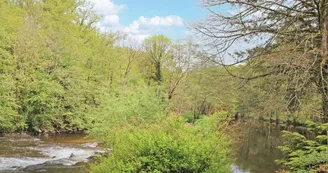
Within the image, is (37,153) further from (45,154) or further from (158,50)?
(158,50)

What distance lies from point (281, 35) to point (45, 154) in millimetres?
12301

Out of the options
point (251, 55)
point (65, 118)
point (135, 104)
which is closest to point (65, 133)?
point (65, 118)

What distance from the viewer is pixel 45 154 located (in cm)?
1521

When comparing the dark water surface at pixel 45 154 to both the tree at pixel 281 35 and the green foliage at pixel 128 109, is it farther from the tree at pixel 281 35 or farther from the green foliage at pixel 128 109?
the tree at pixel 281 35

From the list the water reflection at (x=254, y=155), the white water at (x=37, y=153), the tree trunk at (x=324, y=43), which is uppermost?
the tree trunk at (x=324, y=43)

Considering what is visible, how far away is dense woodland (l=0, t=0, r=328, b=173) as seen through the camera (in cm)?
617

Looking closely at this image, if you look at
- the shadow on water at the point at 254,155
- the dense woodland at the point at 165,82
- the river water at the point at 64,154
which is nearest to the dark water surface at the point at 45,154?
the river water at the point at 64,154

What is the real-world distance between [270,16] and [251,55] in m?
1.19

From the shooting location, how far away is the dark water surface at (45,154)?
40.4 feet

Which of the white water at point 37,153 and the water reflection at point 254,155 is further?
the water reflection at point 254,155

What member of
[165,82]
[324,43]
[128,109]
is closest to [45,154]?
[128,109]

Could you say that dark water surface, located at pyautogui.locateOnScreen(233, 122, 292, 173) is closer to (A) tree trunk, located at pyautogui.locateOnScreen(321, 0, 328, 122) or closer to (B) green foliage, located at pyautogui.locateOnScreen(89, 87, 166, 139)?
(A) tree trunk, located at pyautogui.locateOnScreen(321, 0, 328, 122)

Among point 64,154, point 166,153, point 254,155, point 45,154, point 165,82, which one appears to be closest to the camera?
point 166,153

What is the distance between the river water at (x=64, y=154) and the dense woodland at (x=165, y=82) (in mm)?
1316
